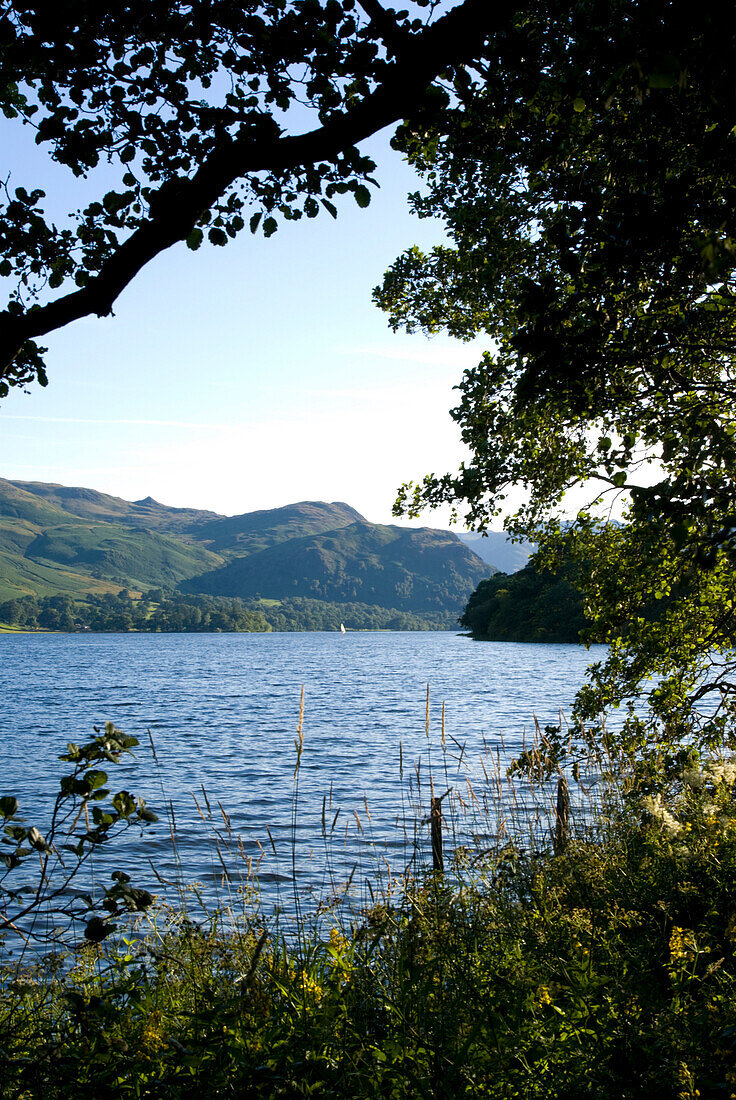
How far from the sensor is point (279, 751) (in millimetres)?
30062

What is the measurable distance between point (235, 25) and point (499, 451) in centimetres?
512

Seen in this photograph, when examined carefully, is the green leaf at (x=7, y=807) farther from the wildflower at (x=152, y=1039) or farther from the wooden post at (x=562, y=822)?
the wooden post at (x=562, y=822)

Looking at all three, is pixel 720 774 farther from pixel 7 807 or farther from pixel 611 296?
pixel 7 807

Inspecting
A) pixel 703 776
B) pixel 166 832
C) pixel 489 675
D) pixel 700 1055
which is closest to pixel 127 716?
pixel 166 832

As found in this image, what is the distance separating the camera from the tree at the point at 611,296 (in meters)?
3.46

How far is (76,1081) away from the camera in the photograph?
151 inches

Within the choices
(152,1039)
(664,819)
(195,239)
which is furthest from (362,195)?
(664,819)

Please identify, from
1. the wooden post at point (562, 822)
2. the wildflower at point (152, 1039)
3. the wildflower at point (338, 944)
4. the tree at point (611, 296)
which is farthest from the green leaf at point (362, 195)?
the wooden post at point (562, 822)

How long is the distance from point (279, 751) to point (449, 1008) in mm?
26117

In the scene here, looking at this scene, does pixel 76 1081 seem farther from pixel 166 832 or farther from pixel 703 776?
pixel 166 832

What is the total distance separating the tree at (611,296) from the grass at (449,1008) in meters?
2.00

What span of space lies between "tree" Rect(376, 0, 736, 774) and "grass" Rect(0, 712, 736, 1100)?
200cm

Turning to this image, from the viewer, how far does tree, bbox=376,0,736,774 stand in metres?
3.46

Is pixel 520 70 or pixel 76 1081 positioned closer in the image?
pixel 76 1081
